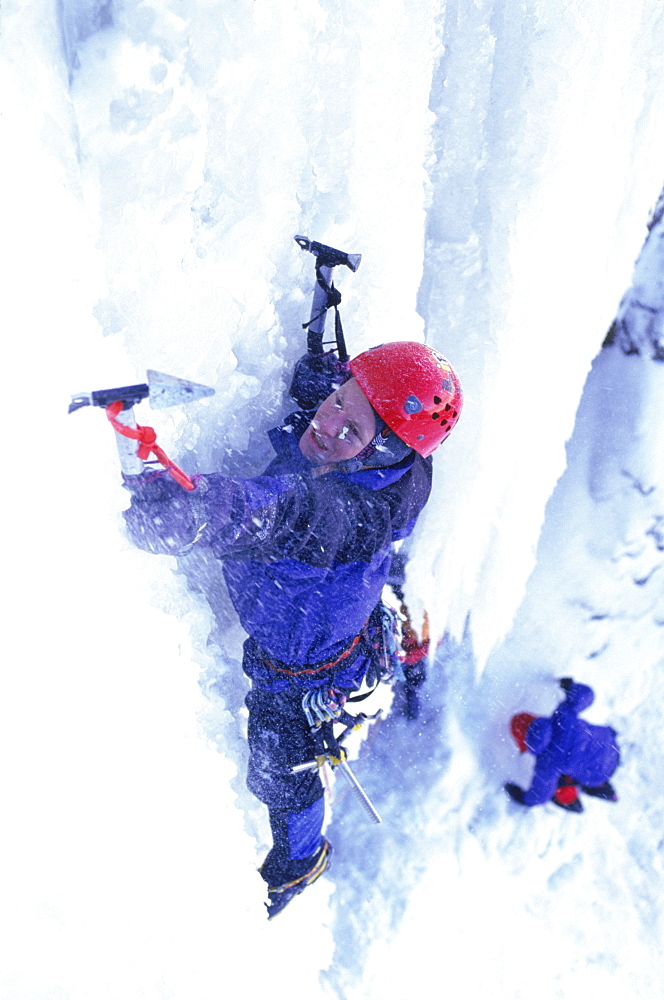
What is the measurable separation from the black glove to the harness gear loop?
2.72m

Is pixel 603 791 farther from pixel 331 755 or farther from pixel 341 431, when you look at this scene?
pixel 341 431

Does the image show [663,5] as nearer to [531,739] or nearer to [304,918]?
[531,739]

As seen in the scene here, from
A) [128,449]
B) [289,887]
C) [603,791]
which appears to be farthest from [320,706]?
[603,791]

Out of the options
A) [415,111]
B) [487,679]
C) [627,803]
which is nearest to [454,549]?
[487,679]

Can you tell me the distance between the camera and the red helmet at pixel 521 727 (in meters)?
3.02

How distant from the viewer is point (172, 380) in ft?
2.74

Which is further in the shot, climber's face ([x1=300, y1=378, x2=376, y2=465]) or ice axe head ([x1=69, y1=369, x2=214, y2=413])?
climber's face ([x1=300, y1=378, x2=376, y2=465])

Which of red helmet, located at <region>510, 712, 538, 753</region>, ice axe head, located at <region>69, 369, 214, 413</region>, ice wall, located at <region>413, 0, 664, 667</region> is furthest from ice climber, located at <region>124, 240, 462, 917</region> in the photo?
red helmet, located at <region>510, 712, 538, 753</region>

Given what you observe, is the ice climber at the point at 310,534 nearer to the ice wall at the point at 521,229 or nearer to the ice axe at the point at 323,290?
the ice axe at the point at 323,290

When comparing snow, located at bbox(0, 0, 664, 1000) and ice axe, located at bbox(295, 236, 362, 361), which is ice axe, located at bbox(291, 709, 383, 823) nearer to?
snow, located at bbox(0, 0, 664, 1000)

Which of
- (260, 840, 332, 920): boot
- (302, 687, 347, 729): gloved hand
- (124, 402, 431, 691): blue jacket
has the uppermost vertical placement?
(124, 402, 431, 691): blue jacket

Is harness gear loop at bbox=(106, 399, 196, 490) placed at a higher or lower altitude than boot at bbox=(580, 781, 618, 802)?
higher

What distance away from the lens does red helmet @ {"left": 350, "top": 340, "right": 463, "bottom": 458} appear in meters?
1.29

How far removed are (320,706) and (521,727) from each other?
179cm
